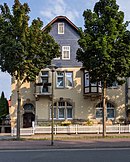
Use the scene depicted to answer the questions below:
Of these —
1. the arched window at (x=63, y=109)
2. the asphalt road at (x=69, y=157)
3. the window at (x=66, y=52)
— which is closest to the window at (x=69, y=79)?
the window at (x=66, y=52)

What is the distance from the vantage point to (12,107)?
38.7 m

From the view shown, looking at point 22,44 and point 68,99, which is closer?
point 22,44

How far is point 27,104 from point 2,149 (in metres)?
20.0

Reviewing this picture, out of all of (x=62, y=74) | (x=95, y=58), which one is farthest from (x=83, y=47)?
(x=62, y=74)

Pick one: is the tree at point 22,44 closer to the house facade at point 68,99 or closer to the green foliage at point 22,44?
the green foliage at point 22,44

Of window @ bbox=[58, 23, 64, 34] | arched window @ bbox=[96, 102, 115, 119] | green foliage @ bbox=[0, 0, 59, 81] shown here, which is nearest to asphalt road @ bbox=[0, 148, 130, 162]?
green foliage @ bbox=[0, 0, 59, 81]

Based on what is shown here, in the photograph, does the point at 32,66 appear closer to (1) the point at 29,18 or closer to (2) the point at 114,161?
(1) the point at 29,18

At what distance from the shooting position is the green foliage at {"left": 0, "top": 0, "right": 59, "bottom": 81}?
81.6 feet

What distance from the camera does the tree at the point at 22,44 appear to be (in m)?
24.9

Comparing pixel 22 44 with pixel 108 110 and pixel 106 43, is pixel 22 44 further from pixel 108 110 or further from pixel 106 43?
pixel 108 110

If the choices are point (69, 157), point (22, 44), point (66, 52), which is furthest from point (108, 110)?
point (69, 157)

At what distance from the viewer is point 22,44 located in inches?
982

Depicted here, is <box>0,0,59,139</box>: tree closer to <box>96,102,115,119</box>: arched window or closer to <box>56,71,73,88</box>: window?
<box>56,71,73,88</box>: window

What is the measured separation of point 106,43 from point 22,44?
6705 millimetres
